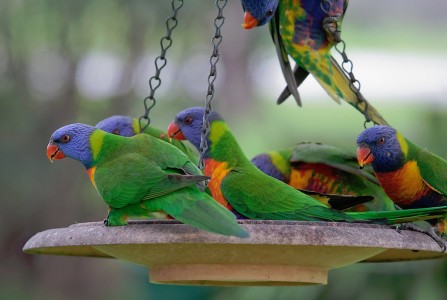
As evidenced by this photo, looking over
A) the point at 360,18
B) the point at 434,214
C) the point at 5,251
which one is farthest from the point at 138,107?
the point at 360,18

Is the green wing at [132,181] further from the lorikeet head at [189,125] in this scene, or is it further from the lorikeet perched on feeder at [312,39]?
the lorikeet perched on feeder at [312,39]

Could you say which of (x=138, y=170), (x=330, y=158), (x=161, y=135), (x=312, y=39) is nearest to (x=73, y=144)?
(x=138, y=170)

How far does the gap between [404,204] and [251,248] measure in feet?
3.42

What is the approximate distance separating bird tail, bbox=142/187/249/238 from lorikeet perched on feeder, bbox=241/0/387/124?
1.28 m

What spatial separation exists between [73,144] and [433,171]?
4.70 ft

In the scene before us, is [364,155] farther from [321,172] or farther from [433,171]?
[321,172]

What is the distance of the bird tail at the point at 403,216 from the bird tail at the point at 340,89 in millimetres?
750

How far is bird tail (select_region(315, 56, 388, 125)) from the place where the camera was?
10.2 feet

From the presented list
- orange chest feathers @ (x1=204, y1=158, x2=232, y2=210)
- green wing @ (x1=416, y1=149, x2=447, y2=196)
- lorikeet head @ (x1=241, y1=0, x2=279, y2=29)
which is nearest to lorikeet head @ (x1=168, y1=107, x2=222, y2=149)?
orange chest feathers @ (x1=204, y1=158, x2=232, y2=210)

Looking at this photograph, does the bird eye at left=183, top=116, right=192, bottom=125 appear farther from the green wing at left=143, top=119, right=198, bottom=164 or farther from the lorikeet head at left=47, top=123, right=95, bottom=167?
the lorikeet head at left=47, top=123, right=95, bottom=167

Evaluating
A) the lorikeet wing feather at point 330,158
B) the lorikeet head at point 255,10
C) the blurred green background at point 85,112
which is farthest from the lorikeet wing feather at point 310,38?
the blurred green background at point 85,112

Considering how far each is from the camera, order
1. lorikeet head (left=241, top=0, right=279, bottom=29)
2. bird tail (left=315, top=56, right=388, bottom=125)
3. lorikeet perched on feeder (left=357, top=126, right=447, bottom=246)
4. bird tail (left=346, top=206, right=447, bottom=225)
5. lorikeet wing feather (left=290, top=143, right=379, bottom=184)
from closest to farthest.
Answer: bird tail (left=346, top=206, right=447, bottom=225)
lorikeet perched on feeder (left=357, top=126, right=447, bottom=246)
lorikeet head (left=241, top=0, right=279, bottom=29)
bird tail (left=315, top=56, right=388, bottom=125)
lorikeet wing feather (left=290, top=143, right=379, bottom=184)

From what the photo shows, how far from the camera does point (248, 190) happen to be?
2590mm

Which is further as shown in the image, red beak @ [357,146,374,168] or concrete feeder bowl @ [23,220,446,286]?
red beak @ [357,146,374,168]
